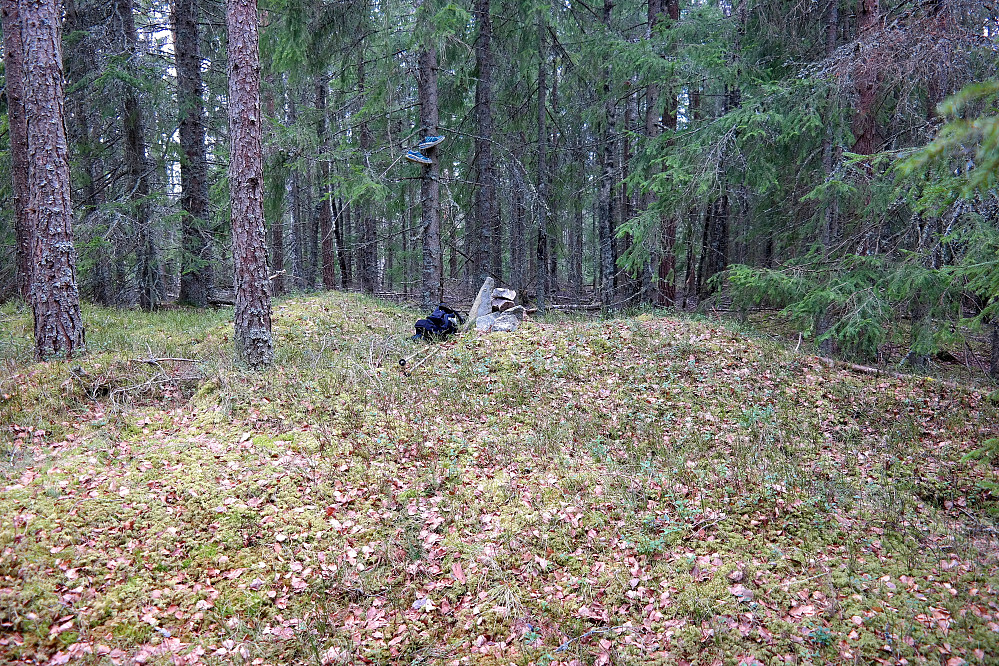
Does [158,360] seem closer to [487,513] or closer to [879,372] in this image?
[487,513]

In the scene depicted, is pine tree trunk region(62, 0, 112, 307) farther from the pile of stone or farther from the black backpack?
the pile of stone

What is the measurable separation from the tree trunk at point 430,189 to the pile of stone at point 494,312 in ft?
7.17

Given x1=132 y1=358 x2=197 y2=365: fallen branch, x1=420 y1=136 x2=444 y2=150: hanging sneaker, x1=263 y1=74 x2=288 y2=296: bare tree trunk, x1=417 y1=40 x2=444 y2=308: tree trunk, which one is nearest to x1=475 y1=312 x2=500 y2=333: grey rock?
x1=417 y1=40 x2=444 y2=308: tree trunk

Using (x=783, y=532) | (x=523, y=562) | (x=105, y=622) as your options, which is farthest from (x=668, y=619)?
(x=105, y=622)

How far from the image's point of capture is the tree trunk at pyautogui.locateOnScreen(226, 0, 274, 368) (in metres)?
7.95

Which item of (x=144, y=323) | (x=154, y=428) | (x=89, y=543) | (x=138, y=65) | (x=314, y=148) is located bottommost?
(x=89, y=543)

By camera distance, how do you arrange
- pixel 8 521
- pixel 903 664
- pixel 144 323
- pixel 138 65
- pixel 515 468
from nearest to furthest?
pixel 903 664
pixel 8 521
pixel 515 468
pixel 144 323
pixel 138 65

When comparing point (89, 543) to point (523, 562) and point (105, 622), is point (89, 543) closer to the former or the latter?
point (105, 622)

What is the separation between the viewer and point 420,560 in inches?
193

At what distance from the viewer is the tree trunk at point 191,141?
13.4m

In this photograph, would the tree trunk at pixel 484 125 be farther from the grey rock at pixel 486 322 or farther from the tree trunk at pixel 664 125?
the grey rock at pixel 486 322

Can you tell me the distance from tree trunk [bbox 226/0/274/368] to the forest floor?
767 mm

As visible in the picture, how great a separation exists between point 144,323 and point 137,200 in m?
3.52

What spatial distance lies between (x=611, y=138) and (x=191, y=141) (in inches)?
426
